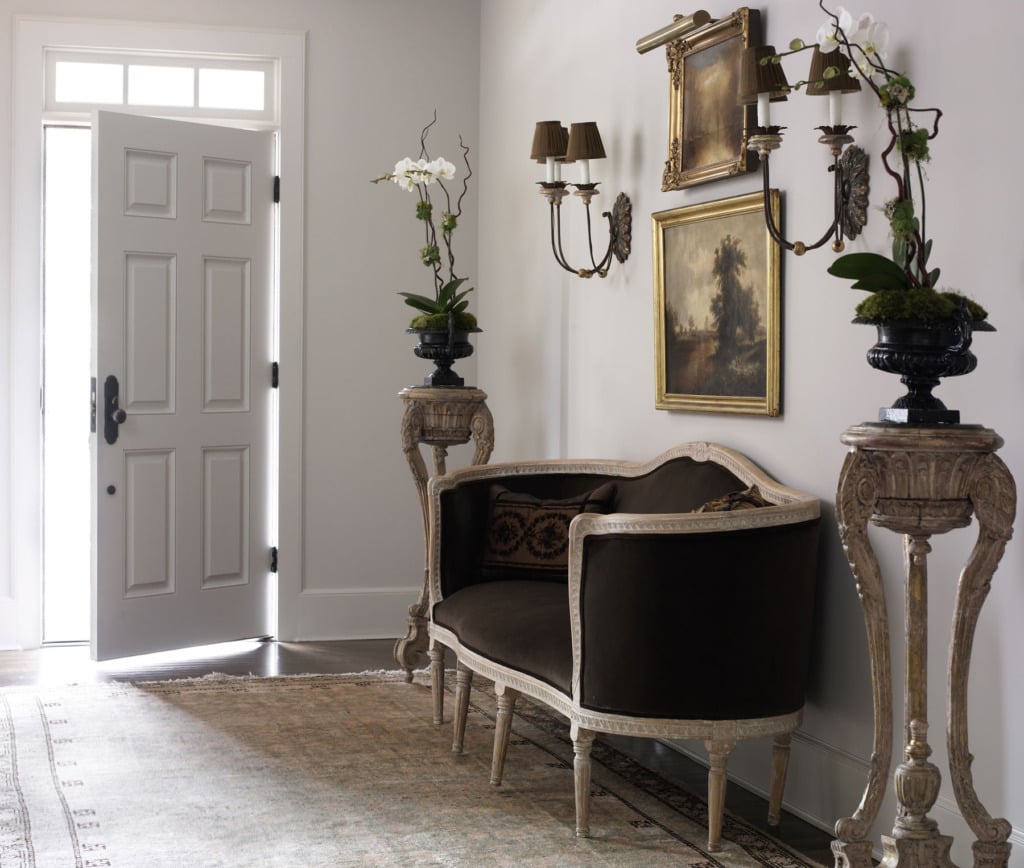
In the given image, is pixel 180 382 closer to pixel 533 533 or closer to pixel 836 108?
pixel 533 533

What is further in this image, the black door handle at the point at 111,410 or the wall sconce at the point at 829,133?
the black door handle at the point at 111,410

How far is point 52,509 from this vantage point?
7.46m

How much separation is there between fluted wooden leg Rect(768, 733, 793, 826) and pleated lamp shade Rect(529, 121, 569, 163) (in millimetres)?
2212

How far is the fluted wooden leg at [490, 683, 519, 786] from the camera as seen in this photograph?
346 centimetres

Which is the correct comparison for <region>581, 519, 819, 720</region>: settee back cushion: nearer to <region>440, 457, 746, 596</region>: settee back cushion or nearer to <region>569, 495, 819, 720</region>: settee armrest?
<region>569, 495, 819, 720</region>: settee armrest

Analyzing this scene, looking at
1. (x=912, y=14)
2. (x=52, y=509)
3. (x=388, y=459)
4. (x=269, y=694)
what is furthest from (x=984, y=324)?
(x=52, y=509)

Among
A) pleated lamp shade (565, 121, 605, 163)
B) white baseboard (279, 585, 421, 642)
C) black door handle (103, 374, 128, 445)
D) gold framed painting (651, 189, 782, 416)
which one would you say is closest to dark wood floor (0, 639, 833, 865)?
white baseboard (279, 585, 421, 642)

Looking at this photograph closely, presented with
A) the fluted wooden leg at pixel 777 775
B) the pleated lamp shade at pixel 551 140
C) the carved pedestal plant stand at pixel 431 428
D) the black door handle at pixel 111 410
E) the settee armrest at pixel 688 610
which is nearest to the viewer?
the settee armrest at pixel 688 610

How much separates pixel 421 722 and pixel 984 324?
246 centimetres

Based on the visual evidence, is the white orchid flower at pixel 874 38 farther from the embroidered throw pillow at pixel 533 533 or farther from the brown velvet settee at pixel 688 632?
the embroidered throw pillow at pixel 533 533

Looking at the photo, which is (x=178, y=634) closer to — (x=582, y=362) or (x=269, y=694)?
(x=269, y=694)

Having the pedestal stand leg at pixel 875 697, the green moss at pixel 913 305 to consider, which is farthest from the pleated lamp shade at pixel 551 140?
the pedestal stand leg at pixel 875 697

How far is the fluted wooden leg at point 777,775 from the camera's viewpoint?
322cm

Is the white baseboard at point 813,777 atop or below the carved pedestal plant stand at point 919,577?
below
